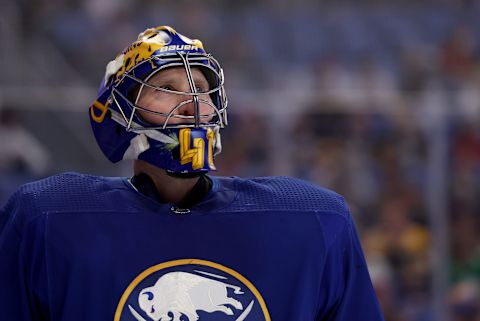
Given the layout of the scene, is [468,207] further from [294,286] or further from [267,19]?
[267,19]

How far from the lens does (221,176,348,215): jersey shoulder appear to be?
6.12ft

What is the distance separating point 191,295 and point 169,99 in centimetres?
37

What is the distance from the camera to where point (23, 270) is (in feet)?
5.75

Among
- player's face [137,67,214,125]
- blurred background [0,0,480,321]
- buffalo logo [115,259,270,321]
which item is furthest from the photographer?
blurred background [0,0,480,321]

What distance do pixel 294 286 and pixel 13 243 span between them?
0.51 meters

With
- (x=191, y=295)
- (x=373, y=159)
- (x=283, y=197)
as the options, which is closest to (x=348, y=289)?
(x=283, y=197)

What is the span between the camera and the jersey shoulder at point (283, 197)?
6.12ft

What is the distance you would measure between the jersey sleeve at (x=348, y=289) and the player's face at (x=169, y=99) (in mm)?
352

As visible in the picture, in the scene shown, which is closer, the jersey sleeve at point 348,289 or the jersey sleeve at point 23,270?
the jersey sleeve at point 23,270

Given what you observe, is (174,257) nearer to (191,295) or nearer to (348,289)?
(191,295)

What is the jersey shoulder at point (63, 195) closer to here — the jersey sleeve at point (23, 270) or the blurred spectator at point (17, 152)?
the jersey sleeve at point (23, 270)

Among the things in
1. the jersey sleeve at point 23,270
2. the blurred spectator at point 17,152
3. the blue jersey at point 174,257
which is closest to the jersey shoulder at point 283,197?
the blue jersey at point 174,257

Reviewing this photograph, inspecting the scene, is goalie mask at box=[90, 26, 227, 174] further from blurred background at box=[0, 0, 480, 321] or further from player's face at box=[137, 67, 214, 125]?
blurred background at box=[0, 0, 480, 321]

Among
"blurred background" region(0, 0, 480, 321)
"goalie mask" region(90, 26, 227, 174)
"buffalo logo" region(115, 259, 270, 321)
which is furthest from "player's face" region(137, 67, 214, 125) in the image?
"blurred background" region(0, 0, 480, 321)
